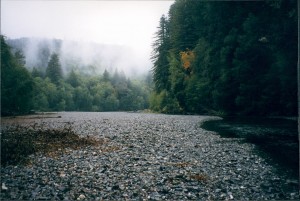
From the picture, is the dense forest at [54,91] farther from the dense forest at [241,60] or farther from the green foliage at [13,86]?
the dense forest at [241,60]

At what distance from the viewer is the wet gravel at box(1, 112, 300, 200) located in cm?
809

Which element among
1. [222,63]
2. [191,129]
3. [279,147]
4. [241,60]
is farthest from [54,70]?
[279,147]

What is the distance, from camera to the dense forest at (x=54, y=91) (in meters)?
42.0

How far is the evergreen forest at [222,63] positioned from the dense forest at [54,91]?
23cm

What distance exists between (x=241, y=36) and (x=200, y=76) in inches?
443

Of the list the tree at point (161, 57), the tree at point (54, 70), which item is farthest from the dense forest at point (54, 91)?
the tree at point (161, 57)

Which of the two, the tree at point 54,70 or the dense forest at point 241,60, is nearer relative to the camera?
the dense forest at point 241,60

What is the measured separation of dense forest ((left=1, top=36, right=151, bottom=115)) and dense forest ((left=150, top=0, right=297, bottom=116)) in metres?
27.0

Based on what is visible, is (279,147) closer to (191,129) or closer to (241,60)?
(191,129)

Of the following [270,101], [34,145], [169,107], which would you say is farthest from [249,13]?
[34,145]

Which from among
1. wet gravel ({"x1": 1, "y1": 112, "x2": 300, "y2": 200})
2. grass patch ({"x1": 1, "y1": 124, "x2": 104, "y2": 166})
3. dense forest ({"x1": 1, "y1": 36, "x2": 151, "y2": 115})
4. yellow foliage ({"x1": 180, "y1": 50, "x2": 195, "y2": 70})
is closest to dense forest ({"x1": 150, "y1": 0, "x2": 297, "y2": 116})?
yellow foliage ({"x1": 180, "y1": 50, "x2": 195, "y2": 70})

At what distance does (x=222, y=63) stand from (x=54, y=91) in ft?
256

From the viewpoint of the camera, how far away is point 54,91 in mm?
99562

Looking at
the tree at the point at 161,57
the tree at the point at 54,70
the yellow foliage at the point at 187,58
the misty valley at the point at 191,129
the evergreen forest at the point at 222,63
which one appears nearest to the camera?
the misty valley at the point at 191,129
